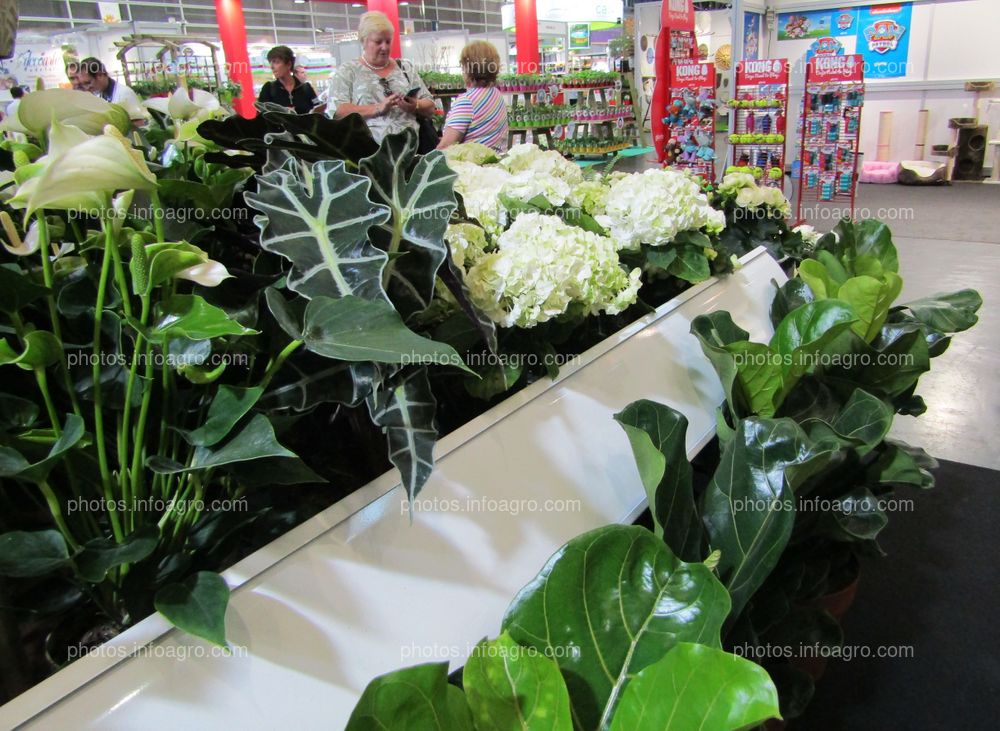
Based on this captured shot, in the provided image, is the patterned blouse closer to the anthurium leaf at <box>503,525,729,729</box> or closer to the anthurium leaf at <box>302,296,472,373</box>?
the anthurium leaf at <box>302,296,472,373</box>

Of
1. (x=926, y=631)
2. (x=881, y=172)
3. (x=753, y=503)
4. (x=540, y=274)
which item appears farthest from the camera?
(x=881, y=172)

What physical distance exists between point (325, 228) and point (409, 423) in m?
0.24

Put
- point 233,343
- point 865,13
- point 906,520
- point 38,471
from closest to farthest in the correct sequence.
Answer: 1. point 38,471
2. point 233,343
3. point 906,520
4. point 865,13

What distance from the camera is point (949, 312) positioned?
1585 millimetres

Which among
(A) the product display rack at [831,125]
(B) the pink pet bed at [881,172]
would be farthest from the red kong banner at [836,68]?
(B) the pink pet bed at [881,172]

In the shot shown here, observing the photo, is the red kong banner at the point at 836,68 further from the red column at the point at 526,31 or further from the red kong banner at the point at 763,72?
the red column at the point at 526,31

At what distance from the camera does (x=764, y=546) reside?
2.96 feet

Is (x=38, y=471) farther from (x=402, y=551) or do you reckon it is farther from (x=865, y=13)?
(x=865, y=13)

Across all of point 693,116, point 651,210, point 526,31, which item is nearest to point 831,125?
point 693,116

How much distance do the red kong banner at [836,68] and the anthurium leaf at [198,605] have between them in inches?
261

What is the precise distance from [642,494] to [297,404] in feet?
1.80

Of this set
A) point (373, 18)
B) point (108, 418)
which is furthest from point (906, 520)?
point (373, 18)

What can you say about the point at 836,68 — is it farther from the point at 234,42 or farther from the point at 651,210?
the point at 234,42

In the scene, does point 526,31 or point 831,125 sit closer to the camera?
point 831,125
